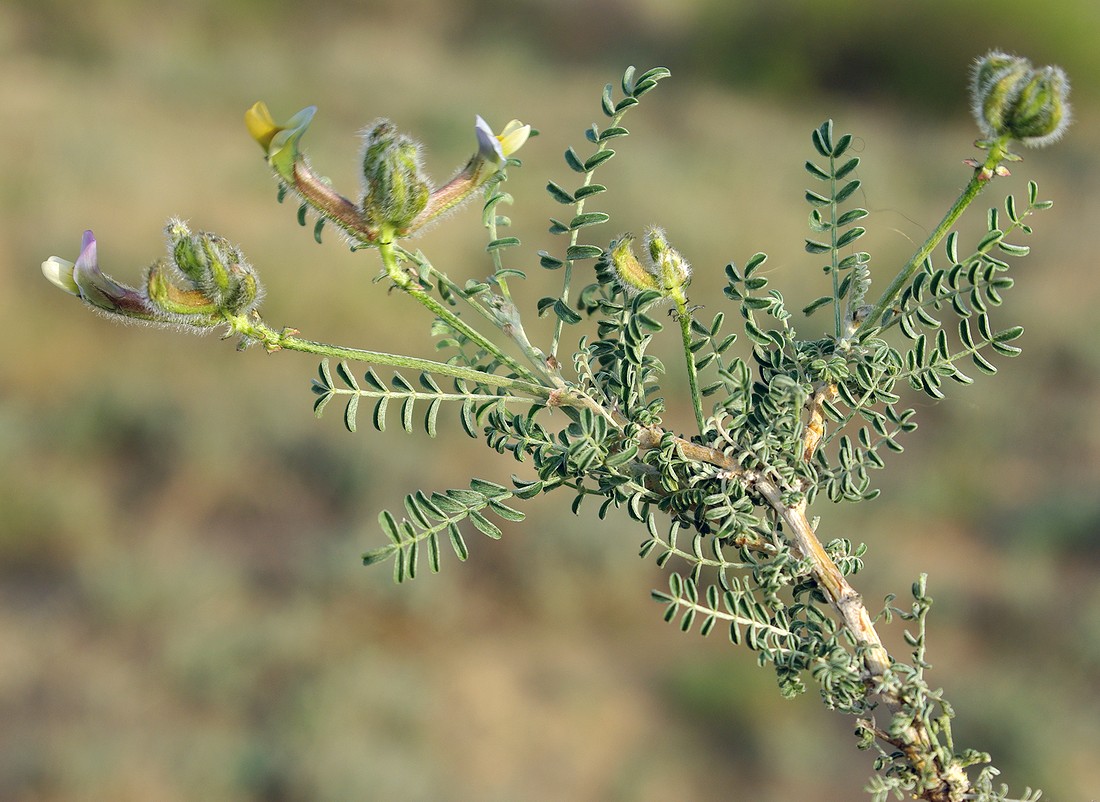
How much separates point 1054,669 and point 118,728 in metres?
3.85

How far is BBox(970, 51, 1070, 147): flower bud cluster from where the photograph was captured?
575mm

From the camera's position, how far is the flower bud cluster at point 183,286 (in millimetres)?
633

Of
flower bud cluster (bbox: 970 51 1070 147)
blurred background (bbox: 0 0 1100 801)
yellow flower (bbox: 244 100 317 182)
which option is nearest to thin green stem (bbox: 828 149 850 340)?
flower bud cluster (bbox: 970 51 1070 147)

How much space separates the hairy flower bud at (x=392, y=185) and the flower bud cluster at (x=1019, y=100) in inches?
13.7

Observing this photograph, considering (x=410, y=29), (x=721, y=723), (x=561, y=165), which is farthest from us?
(x=410, y=29)

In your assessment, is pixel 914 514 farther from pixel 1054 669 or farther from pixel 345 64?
pixel 345 64

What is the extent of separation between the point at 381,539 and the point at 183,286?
168 inches

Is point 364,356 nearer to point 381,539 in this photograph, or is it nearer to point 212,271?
point 212,271

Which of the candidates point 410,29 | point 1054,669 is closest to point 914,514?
point 1054,669

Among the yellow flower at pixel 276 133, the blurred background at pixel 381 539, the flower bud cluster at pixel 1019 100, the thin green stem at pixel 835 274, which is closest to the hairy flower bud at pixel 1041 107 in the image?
the flower bud cluster at pixel 1019 100

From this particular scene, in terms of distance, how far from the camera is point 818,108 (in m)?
11.4

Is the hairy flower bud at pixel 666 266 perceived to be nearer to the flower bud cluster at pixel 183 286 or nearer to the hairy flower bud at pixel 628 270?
the hairy flower bud at pixel 628 270

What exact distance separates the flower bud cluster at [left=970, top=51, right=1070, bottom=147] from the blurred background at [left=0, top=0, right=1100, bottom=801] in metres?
1.24

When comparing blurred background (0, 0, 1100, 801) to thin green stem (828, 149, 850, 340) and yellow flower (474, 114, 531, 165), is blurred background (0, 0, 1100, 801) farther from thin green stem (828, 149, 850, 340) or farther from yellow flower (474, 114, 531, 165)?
yellow flower (474, 114, 531, 165)
